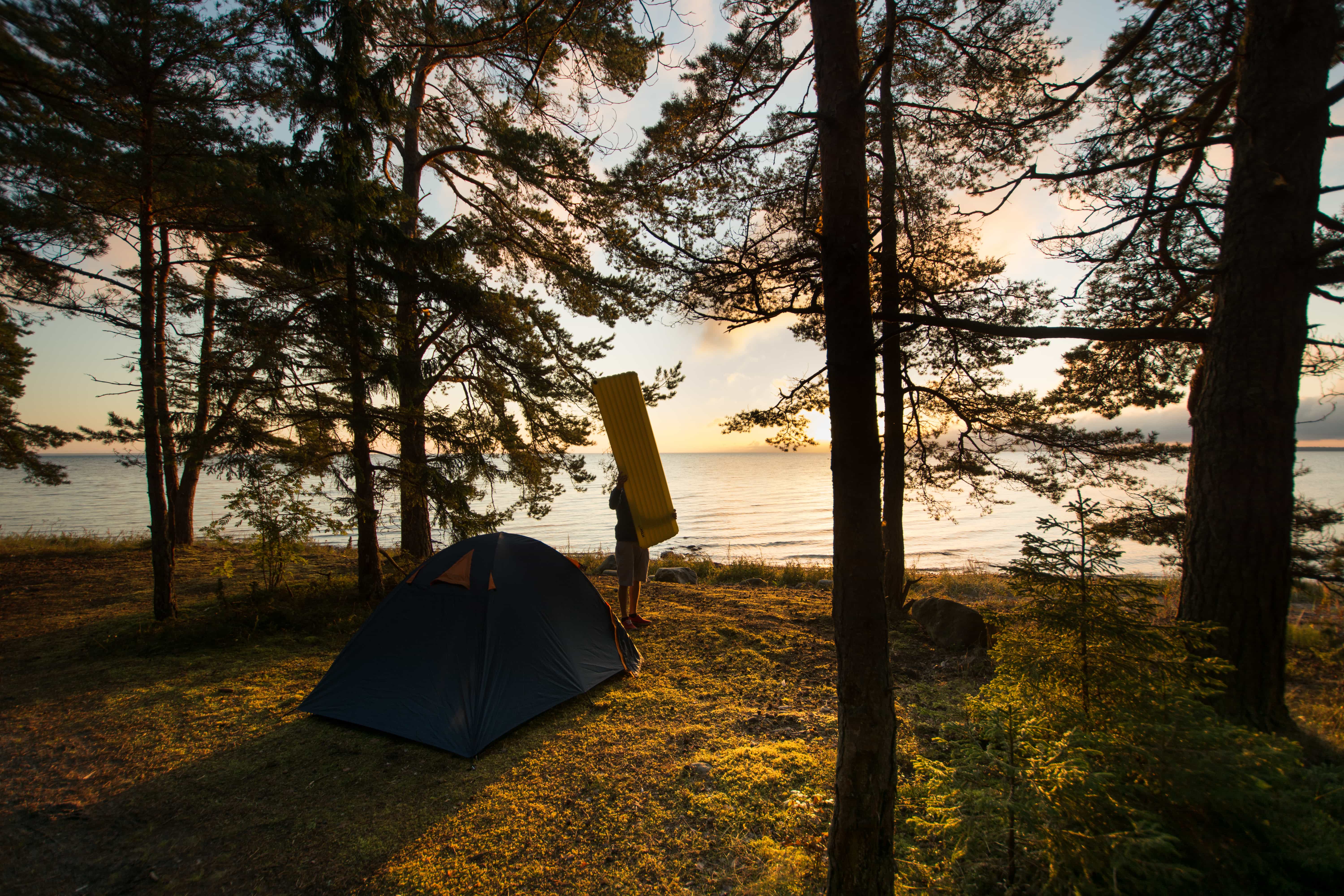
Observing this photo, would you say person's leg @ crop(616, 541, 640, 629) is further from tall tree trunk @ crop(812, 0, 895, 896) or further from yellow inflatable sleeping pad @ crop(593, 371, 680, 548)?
tall tree trunk @ crop(812, 0, 895, 896)

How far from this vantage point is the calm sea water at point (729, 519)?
19688 millimetres

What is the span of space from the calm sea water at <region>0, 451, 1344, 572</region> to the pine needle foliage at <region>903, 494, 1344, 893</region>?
4.47 m

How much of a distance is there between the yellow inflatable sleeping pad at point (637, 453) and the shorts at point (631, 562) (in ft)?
3.86

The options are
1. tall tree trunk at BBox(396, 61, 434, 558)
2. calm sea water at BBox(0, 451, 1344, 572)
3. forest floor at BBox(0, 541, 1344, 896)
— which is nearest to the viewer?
forest floor at BBox(0, 541, 1344, 896)

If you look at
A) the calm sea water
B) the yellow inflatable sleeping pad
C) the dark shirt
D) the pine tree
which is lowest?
the calm sea water

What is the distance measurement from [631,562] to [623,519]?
579mm

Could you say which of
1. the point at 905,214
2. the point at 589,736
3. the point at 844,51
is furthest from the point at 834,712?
the point at 905,214

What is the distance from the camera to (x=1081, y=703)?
8.21 ft

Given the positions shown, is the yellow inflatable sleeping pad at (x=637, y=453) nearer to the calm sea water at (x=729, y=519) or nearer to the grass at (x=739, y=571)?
the calm sea water at (x=729, y=519)

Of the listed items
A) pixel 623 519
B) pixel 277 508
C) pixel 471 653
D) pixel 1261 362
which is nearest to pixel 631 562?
pixel 623 519

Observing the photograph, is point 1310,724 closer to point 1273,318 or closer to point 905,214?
point 1273,318

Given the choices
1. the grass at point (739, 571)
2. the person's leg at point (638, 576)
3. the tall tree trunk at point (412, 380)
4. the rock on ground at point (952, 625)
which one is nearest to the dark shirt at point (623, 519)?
the person's leg at point (638, 576)

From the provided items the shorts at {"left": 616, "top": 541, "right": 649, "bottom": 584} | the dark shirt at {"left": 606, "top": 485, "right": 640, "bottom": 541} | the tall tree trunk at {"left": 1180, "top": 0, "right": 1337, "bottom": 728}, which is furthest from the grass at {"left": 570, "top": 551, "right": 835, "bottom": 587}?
the tall tree trunk at {"left": 1180, "top": 0, "right": 1337, "bottom": 728}

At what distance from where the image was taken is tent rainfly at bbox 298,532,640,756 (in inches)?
173
